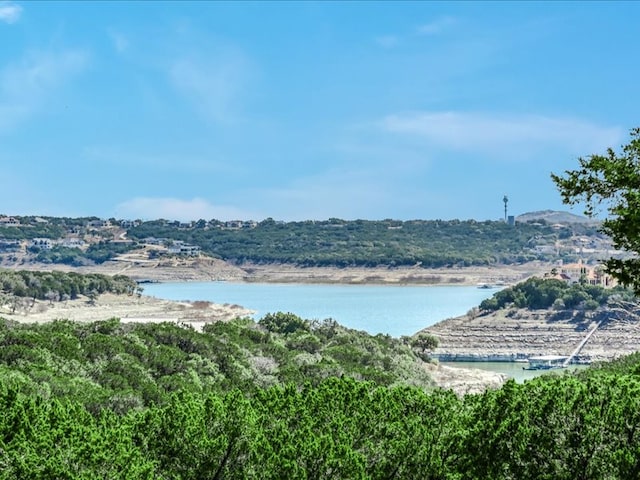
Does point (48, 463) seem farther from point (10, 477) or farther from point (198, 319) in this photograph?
point (198, 319)

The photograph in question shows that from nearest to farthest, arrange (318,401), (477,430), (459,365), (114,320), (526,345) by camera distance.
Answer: (477,430) → (318,401) → (114,320) → (459,365) → (526,345)

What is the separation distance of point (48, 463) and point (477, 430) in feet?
19.3

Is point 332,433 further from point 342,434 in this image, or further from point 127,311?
point 127,311

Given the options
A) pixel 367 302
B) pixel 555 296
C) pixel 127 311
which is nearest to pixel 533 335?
pixel 555 296

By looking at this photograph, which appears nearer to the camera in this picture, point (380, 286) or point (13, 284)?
point (13, 284)

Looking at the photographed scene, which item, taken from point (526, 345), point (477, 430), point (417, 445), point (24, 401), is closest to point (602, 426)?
point (477, 430)

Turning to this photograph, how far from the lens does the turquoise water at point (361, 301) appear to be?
82250 mm

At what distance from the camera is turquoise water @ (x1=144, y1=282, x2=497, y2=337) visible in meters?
82.2

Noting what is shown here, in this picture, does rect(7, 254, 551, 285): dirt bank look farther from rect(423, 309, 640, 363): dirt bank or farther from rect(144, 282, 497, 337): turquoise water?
rect(423, 309, 640, 363): dirt bank

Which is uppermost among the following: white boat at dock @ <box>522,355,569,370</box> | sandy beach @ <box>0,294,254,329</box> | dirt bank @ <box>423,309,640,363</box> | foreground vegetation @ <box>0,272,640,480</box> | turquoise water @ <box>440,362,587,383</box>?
foreground vegetation @ <box>0,272,640,480</box>

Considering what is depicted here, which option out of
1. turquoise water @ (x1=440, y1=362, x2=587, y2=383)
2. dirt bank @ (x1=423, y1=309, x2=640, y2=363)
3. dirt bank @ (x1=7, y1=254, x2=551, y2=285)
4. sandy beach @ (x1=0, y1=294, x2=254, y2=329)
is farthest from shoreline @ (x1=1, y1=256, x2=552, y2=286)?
turquoise water @ (x1=440, y1=362, x2=587, y2=383)

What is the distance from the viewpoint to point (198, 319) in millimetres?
75500

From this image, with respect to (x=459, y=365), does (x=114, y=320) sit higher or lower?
higher

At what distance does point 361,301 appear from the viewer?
11231 cm
